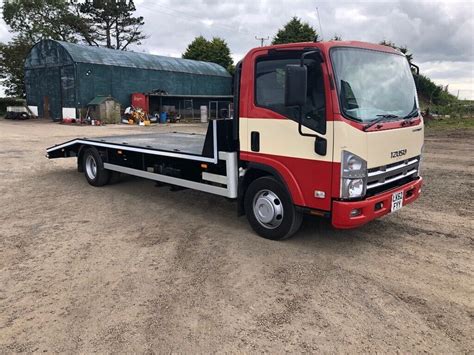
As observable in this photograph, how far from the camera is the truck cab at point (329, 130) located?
4.30 m

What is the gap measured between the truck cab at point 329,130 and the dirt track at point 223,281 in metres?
0.62

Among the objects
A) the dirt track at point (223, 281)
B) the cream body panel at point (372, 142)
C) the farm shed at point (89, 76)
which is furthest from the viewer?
the farm shed at point (89, 76)

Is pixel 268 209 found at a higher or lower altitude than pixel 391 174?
lower

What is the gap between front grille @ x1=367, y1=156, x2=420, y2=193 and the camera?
4.53 meters

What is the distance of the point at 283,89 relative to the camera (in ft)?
15.5

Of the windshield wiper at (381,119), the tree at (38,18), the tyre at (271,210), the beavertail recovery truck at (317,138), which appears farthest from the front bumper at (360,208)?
the tree at (38,18)

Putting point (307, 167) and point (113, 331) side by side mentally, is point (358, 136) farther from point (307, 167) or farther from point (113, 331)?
point (113, 331)

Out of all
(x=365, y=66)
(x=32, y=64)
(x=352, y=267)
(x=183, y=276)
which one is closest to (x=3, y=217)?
(x=183, y=276)

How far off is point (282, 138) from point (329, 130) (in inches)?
26.2

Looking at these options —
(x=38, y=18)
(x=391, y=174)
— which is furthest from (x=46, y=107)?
(x=391, y=174)

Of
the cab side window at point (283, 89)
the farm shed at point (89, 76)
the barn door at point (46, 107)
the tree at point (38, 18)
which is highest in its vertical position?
the tree at point (38, 18)

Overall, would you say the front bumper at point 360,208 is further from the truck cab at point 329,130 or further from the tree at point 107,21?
the tree at point 107,21

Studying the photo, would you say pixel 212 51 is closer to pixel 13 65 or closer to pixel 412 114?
pixel 13 65

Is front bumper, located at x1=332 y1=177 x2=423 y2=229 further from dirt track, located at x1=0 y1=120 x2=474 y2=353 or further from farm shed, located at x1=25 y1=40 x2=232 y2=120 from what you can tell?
farm shed, located at x1=25 y1=40 x2=232 y2=120
